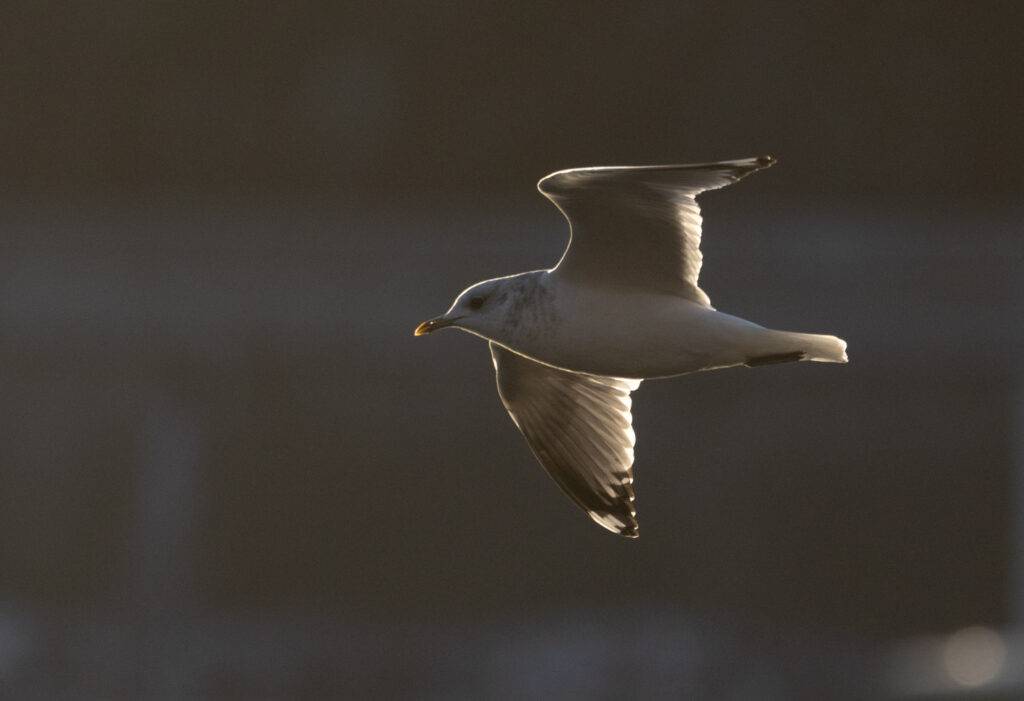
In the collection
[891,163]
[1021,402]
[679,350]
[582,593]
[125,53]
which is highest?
[125,53]

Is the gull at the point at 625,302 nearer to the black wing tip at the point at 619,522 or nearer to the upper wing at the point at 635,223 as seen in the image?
the upper wing at the point at 635,223

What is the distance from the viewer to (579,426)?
2.51m

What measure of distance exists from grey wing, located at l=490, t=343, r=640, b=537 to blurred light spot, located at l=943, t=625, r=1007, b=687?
3028 mm

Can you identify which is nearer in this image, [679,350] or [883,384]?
[679,350]

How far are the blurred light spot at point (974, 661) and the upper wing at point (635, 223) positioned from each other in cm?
337

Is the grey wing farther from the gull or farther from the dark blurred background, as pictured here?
the dark blurred background

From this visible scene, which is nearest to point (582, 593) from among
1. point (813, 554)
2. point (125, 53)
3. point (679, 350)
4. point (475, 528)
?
point (475, 528)

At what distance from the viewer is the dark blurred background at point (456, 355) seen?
29.7ft

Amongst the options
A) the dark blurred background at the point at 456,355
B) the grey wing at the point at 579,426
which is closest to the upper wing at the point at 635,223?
the grey wing at the point at 579,426

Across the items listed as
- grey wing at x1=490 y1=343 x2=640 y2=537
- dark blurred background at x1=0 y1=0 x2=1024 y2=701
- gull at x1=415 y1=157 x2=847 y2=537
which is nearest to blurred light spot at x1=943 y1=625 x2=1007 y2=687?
dark blurred background at x1=0 y1=0 x2=1024 y2=701

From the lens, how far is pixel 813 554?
10.5 m

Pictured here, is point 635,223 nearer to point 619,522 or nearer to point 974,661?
point 619,522

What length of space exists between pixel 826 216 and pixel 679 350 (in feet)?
24.1

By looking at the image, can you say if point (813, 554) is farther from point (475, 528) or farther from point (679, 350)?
point (679, 350)
